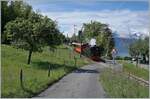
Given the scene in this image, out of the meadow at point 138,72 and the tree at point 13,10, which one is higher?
the tree at point 13,10

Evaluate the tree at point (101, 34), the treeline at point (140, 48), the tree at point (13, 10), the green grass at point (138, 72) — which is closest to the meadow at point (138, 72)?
the green grass at point (138, 72)

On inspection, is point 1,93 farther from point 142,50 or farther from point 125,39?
point 125,39

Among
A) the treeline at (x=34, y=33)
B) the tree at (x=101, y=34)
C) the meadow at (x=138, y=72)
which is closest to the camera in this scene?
the treeline at (x=34, y=33)

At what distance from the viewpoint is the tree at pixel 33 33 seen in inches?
1822

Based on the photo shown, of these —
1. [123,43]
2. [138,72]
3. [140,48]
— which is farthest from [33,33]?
[123,43]

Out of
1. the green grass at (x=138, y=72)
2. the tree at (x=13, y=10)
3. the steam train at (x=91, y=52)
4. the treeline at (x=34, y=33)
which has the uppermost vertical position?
the tree at (x=13, y=10)

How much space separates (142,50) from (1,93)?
8001cm

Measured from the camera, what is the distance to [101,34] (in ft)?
326

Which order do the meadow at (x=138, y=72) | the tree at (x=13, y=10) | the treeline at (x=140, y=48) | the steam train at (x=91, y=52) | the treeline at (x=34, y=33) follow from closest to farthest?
the treeline at (x=34, y=33) → the meadow at (x=138, y=72) → the tree at (x=13, y=10) → the steam train at (x=91, y=52) → the treeline at (x=140, y=48)

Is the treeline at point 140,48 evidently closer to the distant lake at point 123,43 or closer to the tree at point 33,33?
the distant lake at point 123,43

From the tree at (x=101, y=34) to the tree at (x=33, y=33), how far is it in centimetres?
4668

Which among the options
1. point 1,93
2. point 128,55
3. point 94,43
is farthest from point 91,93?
point 128,55

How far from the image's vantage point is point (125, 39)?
378ft

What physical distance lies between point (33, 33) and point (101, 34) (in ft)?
177
